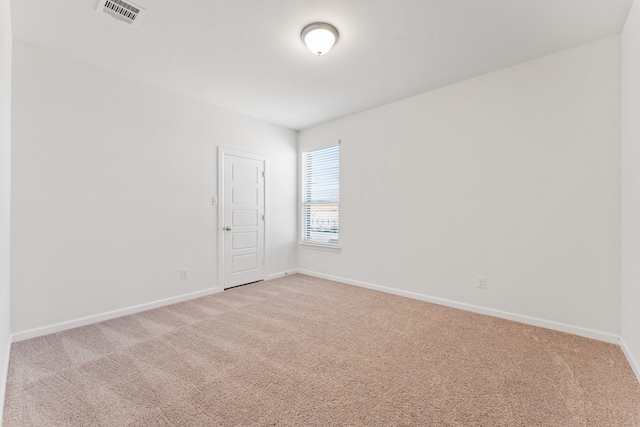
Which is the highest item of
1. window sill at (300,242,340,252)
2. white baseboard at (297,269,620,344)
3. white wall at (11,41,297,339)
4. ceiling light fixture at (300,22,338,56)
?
ceiling light fixture at (300,22,338,56)

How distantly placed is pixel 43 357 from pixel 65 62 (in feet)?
9.14

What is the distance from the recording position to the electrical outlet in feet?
10.5

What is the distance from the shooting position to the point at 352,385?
1.88 metres

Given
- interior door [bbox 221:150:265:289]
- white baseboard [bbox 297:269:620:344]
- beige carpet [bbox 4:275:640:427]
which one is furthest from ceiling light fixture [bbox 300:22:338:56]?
white baseboard [bbox 297:269:620:344]

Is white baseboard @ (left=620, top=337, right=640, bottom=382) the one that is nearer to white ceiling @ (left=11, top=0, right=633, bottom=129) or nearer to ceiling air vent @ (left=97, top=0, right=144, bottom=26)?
white ceiling @ (left=11, top=0, right=633, bottom=129)

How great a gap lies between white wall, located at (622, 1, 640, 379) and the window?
330 cm

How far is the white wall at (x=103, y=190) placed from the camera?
261 centimetres

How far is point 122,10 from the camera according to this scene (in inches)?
85.4

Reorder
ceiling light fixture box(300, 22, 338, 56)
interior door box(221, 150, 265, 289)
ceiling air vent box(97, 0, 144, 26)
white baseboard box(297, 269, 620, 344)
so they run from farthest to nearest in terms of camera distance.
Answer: interior door box(221, 150, 265, 289) → white baseboard box(297, 269, 620, 344) → ceiling light fixture box(300, 22, 338, 56) → ceiling air vent box(97, 0, 144, 26)

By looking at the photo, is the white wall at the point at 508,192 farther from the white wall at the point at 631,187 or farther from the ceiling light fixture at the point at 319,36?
the ceiling light fixture at the point at 319,36

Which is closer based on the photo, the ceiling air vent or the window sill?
the ceiling air vent

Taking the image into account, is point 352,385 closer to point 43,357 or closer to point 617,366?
point 617,366

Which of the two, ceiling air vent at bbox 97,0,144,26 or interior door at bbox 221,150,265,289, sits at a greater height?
ceiling air vent at bbox 97,0,144,26

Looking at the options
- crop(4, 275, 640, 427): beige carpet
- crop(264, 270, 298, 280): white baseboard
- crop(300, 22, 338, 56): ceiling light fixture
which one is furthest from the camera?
crop(264, 270, 298, 280): white baseboard
